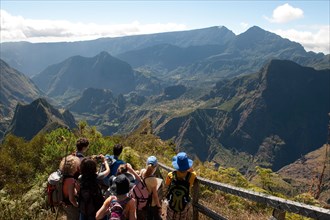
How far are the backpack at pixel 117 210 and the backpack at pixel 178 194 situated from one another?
4.94 feet

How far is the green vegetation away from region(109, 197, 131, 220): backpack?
193 cm

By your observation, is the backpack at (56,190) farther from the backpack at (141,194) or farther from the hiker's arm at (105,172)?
the backpack at (141,194)

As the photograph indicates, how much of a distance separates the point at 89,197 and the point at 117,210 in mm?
1047

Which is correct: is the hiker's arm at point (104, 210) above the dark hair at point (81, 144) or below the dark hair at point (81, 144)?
below

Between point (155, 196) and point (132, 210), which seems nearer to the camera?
point (132, 210)

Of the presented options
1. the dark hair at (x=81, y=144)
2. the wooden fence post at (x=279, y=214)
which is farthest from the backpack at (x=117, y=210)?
the wooden fence post at (x=279, y=214)

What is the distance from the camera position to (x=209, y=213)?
734cm

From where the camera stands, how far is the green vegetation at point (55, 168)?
10.1 m

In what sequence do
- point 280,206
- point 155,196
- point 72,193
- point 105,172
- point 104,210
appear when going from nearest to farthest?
1. point 280,206
2. point 104,210
3. point 72,193
4. point 105,172
5. point 155,196

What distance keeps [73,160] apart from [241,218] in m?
4.02

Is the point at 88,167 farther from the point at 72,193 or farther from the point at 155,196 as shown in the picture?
the point at 155,196

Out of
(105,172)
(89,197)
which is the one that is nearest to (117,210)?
(89,197)

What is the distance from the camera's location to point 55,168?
48.2ft

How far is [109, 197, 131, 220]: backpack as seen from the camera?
20.0ft
